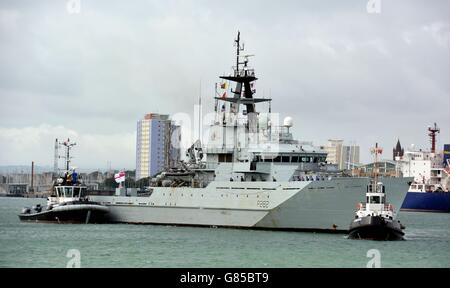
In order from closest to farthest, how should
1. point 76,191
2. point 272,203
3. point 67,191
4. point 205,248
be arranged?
point 205,248
point 272,203
point 67,191
point 76,191

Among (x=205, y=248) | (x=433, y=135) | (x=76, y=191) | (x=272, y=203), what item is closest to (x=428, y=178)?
(x=433, y=135)

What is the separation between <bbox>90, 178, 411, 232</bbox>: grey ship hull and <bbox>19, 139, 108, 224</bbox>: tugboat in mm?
5394

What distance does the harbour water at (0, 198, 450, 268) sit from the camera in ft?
113

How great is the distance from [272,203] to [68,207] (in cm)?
1607

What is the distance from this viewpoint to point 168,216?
52906 mm

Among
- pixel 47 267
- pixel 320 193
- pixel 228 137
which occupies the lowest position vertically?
pixel 47 267

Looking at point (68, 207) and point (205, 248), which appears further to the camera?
point (68, 207)

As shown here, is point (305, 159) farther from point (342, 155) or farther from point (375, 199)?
point (342, 155)

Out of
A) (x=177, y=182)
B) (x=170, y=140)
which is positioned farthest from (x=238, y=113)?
(x=170, y=140)

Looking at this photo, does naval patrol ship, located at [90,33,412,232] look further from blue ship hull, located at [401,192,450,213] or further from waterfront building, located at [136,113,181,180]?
blue ship hull, located at [401,192,450,213]

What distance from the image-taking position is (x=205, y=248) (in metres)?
39.0
